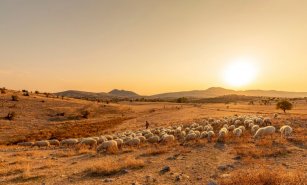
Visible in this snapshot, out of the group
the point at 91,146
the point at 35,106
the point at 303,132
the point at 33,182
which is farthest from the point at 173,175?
the point at 35,106

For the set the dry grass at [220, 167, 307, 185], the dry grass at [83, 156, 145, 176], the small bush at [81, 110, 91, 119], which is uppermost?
the dry grass at [220, 167, 307, 185]

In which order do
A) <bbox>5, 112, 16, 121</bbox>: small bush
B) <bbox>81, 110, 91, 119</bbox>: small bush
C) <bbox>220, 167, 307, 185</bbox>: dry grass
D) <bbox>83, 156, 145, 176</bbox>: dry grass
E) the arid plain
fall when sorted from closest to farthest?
<bbox>220, 167, 307, 185</bbox>: dry grass → the arid plain → <bbox>83, 156, 145, 176</bbox>: dry grass → <bbox>5, 112, 16, 121</bbox>: small bush → <bbox>81, 110, 91, 119</bbox>: small bush

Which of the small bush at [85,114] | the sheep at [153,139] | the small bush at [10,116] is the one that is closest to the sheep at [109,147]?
the sheep at [153,139]

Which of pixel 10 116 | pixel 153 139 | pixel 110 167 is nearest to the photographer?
pixel 110 167

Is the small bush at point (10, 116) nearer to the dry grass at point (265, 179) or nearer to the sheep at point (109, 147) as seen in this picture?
the sheep at point (109, 147)

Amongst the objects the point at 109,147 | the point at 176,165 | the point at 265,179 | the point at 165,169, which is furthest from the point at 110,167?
the point at 265,179

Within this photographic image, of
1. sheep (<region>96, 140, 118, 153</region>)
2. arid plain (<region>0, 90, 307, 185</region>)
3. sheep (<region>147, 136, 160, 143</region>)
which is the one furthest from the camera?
sheep (<region>147, 136, 160, 143</region>)

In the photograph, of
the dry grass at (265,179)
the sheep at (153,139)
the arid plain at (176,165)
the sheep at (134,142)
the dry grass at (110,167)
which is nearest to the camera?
the dry grass at (265,179)

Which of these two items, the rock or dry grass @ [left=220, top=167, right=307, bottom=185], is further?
the rock

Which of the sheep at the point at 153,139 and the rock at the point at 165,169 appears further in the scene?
the sheep at the point at 153,139

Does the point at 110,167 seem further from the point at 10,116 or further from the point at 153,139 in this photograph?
the point at 10,116

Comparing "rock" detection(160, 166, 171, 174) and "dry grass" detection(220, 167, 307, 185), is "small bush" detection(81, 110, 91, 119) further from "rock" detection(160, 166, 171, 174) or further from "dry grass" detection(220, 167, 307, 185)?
"dry grass" detection(220, 167, 307, 185)

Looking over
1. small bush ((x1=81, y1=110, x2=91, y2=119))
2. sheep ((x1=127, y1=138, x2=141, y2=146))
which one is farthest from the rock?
small bush ((x1=81, y1=110, x2=91, y2=119))

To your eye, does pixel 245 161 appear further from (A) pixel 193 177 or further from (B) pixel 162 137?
(B) pixel 162 137
